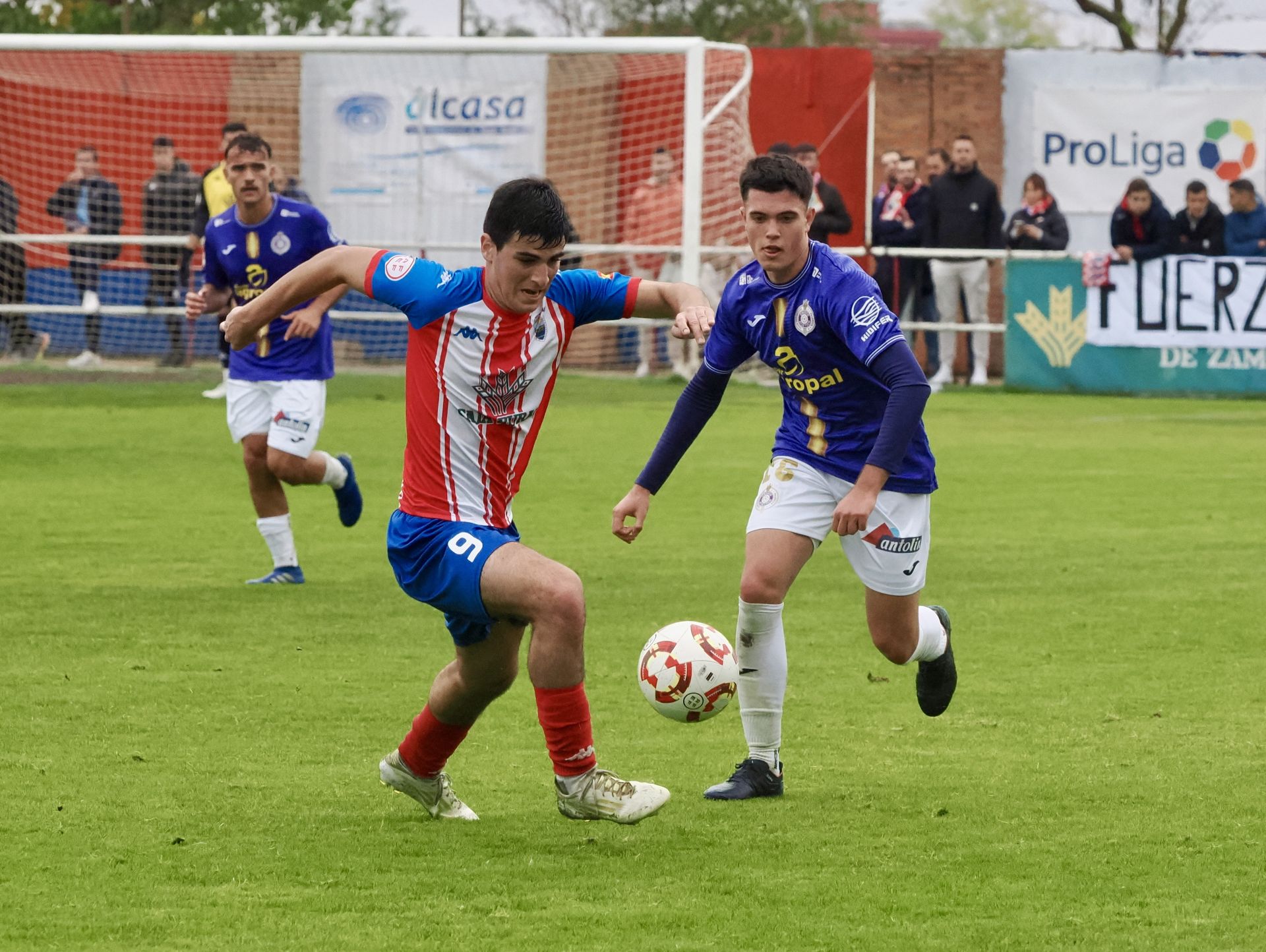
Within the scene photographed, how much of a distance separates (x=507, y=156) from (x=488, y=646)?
17.8 m

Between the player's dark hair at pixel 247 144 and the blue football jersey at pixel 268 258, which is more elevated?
the player's dark hair at pixel 247 144

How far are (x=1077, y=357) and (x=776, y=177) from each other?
1494 centimetres

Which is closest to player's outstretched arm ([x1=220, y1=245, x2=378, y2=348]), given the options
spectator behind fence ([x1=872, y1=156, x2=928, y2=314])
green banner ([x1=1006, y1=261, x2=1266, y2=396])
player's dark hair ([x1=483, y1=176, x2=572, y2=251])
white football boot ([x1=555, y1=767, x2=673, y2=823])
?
player's dark hair ([x1=483, y1=176, x2=572, y2=251])

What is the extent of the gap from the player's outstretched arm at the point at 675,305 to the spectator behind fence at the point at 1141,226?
14831 mm

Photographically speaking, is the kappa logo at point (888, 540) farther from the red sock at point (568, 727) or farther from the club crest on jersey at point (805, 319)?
the red sock at point (568, 727)

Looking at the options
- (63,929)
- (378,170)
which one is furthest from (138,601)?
(378,170)

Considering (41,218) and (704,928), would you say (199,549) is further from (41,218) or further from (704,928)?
(41,218)

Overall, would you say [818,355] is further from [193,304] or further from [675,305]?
[193,304]

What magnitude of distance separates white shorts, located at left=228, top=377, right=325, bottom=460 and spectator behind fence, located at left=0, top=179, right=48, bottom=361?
465 inches

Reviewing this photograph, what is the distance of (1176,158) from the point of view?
23.6m

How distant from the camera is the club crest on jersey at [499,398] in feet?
16.7

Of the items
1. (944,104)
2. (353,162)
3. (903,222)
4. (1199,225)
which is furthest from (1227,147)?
(353,162)

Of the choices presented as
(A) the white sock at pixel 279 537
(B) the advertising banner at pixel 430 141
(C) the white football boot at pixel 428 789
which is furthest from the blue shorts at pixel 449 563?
(B) the advertising banner at pixel 430 141

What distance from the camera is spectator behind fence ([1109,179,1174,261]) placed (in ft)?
63.1
